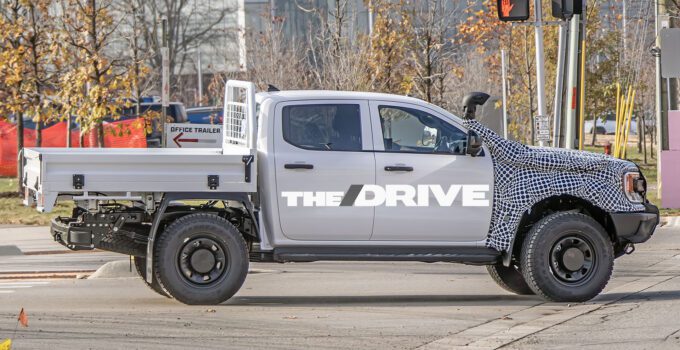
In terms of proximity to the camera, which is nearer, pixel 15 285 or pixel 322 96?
pixel 322 96

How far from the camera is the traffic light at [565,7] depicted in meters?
18.4

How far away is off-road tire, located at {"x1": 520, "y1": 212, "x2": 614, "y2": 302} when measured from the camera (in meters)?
11.2

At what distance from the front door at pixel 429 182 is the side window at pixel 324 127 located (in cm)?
19

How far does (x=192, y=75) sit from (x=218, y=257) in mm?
63141

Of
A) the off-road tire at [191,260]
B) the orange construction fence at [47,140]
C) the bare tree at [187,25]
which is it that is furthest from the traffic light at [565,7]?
the bare tree at [187,25]

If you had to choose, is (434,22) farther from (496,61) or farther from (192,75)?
(192,75)

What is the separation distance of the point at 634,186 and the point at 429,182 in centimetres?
193

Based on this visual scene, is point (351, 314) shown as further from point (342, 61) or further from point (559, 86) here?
point (342, 61)

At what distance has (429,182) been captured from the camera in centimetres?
1120

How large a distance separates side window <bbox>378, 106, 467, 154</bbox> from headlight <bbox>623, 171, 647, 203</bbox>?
1.53 meters

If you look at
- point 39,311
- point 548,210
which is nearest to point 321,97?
point 548,210

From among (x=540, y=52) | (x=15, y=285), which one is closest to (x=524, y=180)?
(x=15, y=285)

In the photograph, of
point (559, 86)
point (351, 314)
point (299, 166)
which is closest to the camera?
point (351, 314)

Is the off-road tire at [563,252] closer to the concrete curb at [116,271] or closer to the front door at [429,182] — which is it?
the front door at [429,182]
